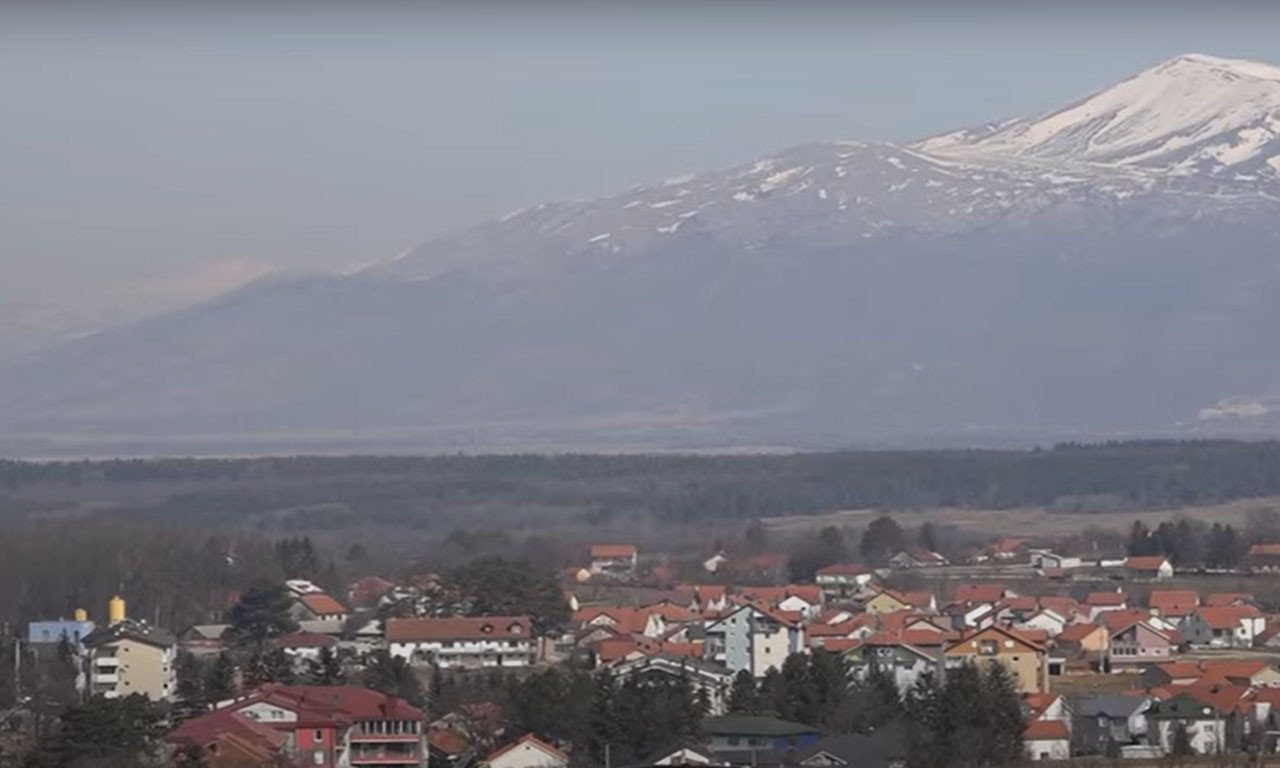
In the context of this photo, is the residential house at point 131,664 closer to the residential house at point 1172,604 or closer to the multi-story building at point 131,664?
the multi-story building at point 131,664

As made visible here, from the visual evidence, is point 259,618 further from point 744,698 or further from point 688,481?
point 688,481

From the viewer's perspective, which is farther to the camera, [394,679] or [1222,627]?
[1222,627]

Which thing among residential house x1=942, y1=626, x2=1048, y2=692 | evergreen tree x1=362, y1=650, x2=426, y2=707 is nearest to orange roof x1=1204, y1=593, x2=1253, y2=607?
residential house x1=942, y1=626, x2=1048, y2=692

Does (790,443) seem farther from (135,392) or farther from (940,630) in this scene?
(940,630)

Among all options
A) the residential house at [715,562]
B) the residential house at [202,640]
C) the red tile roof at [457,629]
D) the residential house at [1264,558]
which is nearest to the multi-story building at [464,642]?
the red tile roof at [457,629]

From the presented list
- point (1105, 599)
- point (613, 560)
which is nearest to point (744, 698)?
point (1105, 599)

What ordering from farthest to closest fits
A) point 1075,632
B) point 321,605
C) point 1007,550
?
point 1007,550
point 321,605
point 1075,632
